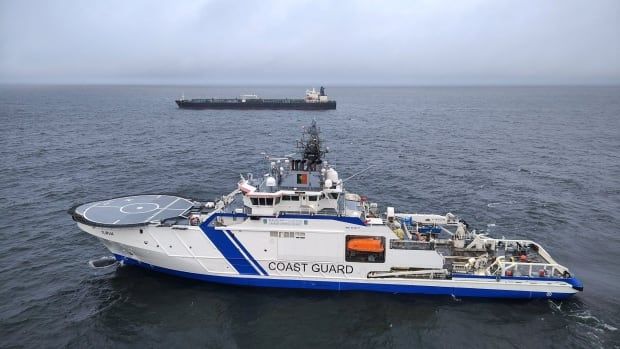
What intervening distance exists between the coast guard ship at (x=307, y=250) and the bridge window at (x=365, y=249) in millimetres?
54

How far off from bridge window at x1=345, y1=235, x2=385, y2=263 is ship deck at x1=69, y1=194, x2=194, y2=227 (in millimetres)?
9915

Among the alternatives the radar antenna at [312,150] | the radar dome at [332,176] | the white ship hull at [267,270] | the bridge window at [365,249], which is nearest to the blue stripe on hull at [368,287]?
the white ship hull at [267,270]

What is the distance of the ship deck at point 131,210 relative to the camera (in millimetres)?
22156

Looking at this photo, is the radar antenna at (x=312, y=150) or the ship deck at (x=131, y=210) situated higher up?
the radar antenna at (x=312, y=150)

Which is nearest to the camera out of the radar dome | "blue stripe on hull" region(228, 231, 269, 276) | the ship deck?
"blue stripe on hull" region(228, 231, 269, 276)

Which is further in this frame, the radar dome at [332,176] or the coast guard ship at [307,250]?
the radar dome at [332,176]

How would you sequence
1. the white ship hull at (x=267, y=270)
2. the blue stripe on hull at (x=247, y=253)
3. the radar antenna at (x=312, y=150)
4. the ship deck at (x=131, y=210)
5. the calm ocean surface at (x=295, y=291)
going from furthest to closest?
the radar antenna at (x=312, y=150)
the ship deck at (x=131, y=210)
the blue stripe on hull at (x=247, y=253)
the white ship hull at (x=267, y=270)
the calm ocean surface at (x=295, y=291)

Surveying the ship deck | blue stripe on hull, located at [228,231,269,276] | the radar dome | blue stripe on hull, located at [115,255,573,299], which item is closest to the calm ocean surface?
blue stripe on hull, located at [115,255,573,299]

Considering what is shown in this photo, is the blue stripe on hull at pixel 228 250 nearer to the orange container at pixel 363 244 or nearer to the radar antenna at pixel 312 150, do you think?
the orange container at pixel 363 244

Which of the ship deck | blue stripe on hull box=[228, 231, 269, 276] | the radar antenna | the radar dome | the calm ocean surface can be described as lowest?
the calm ocean surface

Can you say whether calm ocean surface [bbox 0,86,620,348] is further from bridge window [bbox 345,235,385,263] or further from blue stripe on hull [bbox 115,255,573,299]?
bridge window [bbox 345,235,385,263]

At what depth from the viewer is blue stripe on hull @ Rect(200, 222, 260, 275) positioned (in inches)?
853

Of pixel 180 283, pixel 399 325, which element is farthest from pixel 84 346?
pixel 399 325

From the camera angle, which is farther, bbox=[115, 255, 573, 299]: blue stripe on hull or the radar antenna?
the radar antenna
